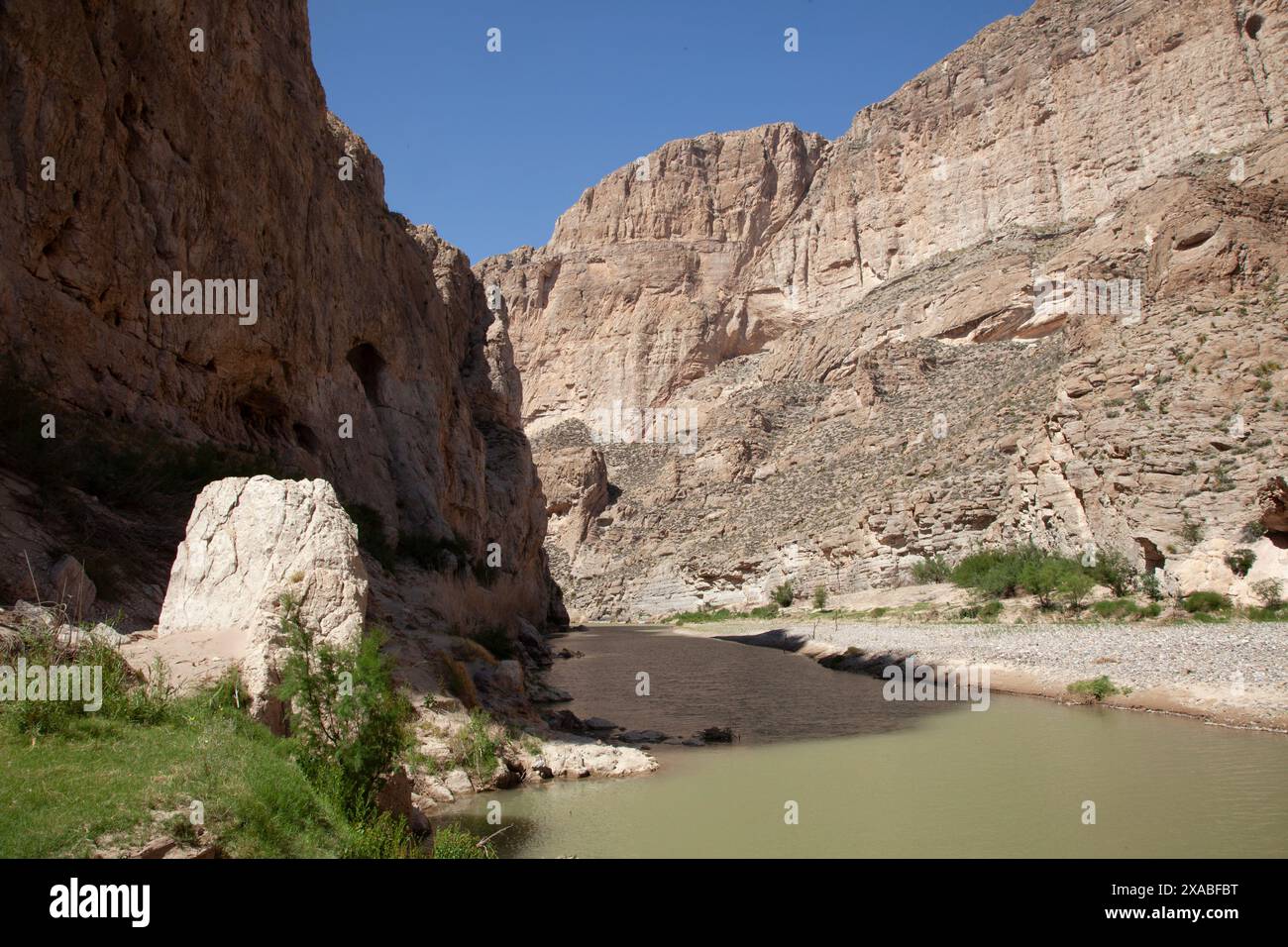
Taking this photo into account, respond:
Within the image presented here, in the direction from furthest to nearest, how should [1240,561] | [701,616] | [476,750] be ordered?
[701,616], [1240,561], [476,750]

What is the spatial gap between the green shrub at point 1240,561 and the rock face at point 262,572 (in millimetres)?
21475

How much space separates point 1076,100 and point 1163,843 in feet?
268

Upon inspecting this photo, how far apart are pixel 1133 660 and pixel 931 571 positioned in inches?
816

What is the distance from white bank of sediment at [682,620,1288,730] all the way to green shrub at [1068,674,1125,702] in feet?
0.33

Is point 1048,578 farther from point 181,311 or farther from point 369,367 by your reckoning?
point 181,311

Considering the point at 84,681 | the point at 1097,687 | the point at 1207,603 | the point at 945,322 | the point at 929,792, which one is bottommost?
the point at 929,792

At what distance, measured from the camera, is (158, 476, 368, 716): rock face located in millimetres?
7785

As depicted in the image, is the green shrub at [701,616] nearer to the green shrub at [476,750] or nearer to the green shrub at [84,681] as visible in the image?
the green shrub at [476,750]

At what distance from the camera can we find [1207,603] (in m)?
20.2

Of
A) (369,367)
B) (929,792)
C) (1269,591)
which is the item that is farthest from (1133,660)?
(369,367)

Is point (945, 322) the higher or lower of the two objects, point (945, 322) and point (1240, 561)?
the higher

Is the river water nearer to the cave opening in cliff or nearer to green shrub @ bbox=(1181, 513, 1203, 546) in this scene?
green shrub @ bbox=(1181, 513, 1203, 546)

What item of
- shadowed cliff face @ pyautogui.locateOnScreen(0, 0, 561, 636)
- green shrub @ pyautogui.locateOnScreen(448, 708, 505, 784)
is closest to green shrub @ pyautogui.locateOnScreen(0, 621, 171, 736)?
shadowed cliff face @ pyautogui.locateOnScreen(0, 0, 561, 636)

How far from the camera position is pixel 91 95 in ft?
43.4
